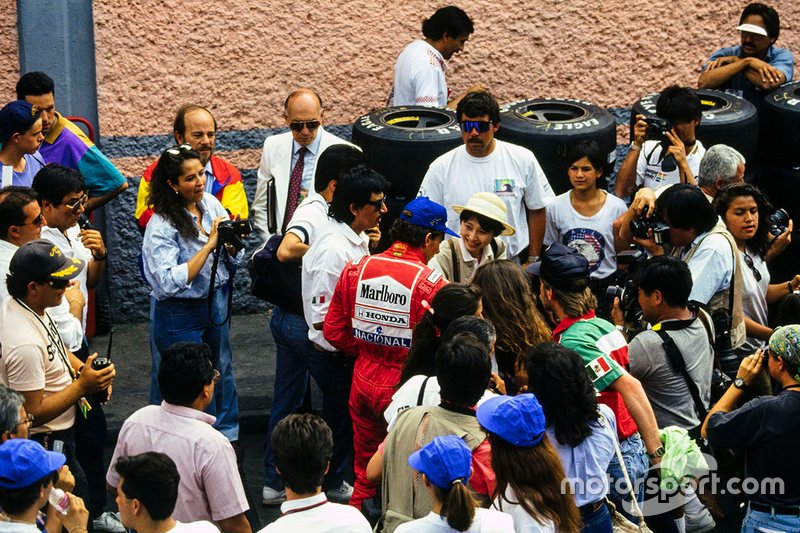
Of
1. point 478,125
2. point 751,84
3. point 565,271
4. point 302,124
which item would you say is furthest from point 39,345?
point 751,84

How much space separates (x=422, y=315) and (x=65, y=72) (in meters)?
4.36

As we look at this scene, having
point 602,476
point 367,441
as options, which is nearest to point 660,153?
point 367,441

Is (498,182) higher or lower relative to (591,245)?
higher

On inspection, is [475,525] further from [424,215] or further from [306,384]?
[306,384]

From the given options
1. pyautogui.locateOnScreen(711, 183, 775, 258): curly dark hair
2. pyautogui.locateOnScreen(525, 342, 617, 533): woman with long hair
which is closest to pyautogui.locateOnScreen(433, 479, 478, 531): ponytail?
pyautogui.locateOnScreen(525, 342, 617, 533): woman with long hair

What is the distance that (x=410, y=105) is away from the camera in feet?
29.1

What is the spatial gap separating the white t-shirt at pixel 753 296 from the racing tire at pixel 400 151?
2.28 m

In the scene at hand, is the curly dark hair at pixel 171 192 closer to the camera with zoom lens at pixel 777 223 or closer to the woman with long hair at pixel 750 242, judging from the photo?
the woman with long hair at pixel 750 242

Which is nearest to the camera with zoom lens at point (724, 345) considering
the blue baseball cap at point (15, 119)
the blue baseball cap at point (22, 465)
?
the blue baseball cap at point (22, 465)

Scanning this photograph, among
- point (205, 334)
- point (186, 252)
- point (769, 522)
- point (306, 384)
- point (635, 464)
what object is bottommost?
point (306, 384)

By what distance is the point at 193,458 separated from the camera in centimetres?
471

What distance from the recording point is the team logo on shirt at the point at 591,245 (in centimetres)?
753

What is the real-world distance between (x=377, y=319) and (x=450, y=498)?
1.87 metres

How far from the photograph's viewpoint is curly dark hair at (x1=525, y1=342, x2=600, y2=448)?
15.5 feet
